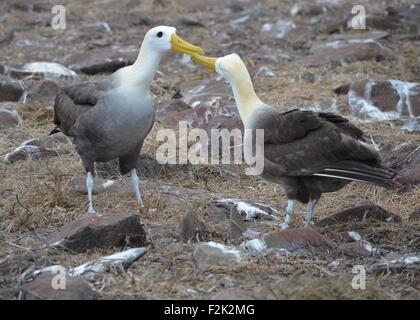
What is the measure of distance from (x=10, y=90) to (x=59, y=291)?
5.03 meters

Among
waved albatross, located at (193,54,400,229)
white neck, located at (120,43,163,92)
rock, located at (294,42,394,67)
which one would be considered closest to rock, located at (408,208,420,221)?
waved albatross, located at (193,54,400,229)

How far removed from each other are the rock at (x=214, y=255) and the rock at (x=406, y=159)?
222cm

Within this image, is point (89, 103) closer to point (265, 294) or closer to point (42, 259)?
point (42, 259)

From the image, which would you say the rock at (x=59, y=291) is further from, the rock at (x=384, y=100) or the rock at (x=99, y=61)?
the rock at (x=99, y=61)

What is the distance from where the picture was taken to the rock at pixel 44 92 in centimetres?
906

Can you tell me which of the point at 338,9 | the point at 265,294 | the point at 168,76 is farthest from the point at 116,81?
the point at 338,9

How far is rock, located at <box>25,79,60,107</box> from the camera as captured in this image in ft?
29.7

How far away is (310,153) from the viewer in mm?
5609

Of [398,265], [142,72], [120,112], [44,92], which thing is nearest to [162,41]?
[142,72]

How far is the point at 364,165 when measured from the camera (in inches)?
216

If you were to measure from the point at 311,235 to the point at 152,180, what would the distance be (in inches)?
85.2

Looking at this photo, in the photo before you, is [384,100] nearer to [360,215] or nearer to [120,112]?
[360,215]

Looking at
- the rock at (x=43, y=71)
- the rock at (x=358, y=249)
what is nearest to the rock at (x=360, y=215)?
the rock at (x=358, y=249)

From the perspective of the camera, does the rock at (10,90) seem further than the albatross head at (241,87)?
Yes
